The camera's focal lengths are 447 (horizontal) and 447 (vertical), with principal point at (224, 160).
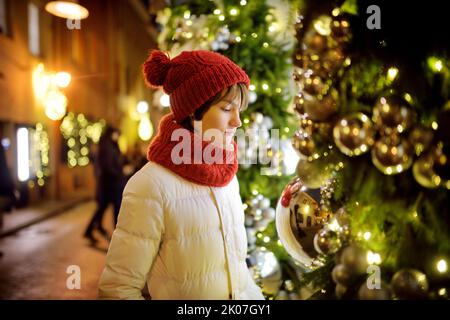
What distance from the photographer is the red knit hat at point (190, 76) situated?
5.83 feet

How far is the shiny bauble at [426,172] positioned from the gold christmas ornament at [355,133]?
14cm

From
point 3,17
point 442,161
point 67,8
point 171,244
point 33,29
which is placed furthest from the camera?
point 33,29

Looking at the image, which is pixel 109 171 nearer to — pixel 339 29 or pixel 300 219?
pixel 300 219

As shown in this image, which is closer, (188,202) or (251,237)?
(188,202)

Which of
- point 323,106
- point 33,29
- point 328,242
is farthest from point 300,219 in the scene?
point 33,29

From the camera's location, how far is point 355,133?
4.29 feet

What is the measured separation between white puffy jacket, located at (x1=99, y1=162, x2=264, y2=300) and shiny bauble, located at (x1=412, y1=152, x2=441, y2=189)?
2.56 ft

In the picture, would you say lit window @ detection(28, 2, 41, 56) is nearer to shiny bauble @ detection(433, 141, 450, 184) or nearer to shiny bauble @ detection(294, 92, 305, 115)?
shiny bauble @ detection(294, 92, 305, 115)

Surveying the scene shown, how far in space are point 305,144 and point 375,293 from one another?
1.71ft

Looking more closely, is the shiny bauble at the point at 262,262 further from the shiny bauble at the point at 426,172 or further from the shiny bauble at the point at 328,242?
the shiny bauble at the point at 426,172

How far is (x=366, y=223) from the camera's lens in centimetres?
146

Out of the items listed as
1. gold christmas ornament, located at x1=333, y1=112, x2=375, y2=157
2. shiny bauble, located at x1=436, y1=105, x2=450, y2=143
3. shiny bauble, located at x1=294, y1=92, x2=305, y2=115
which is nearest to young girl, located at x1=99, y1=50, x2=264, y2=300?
shiny bauble, located at x1=294, y1=92, x2=305, y2=115

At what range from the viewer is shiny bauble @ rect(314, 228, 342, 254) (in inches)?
59.7

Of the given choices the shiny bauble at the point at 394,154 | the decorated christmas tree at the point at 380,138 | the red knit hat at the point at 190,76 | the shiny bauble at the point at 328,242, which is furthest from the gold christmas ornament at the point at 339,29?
the shiny bauble at the point at 328,242
